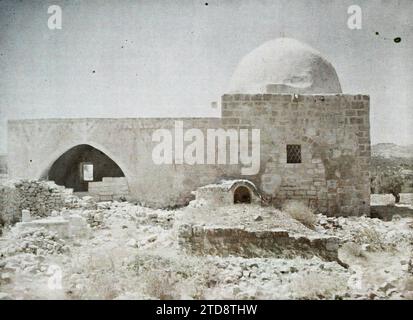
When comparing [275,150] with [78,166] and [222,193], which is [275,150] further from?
[78,166]

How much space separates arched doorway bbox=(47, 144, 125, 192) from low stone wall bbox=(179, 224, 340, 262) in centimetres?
562

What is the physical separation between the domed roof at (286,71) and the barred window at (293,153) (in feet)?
5.09

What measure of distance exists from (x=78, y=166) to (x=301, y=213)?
25.1 ft

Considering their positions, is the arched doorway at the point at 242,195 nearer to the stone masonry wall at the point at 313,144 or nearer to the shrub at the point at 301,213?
the stone masonry wall at the point at 313,144

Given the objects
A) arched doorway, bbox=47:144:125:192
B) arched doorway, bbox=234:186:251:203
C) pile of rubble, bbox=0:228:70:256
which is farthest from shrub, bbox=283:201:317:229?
arched doorway, bbox=47:144:125:192

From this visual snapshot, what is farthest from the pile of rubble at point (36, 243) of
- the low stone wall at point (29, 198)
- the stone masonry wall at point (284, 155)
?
the stone masonry wall at point (284, 155)

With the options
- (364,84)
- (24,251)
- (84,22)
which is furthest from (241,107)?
(24,251)

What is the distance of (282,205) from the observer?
9781 mm

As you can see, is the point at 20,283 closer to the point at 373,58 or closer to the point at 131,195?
the point at 131,195

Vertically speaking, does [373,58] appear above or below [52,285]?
above

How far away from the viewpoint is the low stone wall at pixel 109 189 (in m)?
10.3

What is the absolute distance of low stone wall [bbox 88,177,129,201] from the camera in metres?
10.3

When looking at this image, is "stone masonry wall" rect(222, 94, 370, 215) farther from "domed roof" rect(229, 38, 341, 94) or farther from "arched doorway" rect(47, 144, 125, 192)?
"arched doorway" rect(47, 144, 125, 192)
